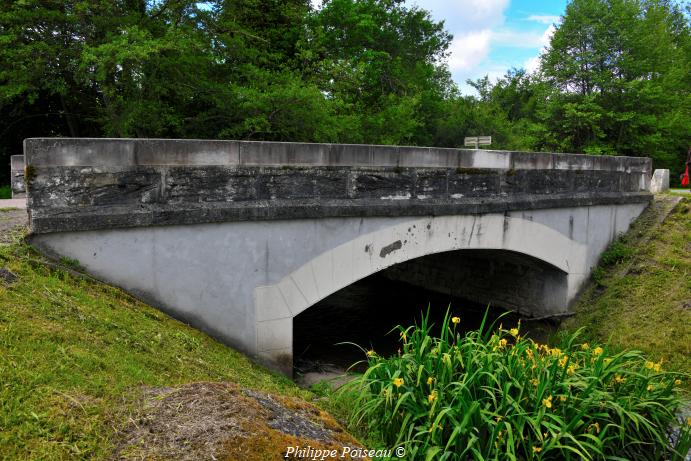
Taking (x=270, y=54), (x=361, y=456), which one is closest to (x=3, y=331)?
(x=361, y=456)

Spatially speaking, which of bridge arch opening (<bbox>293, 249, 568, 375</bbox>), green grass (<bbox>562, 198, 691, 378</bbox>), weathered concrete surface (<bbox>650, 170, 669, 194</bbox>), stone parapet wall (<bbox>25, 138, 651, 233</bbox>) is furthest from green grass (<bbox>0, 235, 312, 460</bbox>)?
weathered concrete surface (<bbox>650, 170, 669, 194</bbox>)

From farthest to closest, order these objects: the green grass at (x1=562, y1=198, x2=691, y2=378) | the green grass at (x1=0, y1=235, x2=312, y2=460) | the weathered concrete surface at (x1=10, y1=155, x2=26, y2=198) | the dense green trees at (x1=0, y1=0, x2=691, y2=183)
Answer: the dense green trees at (x1=0, y1=0, x2=691, y2=183) < the green grass at (x1=562, y1=198, x2=691, y2=378) < the weathered concrete surface at (x1=10, y1=155, x2=26, y2=198) < the green grass at (x1=0, y1=235, x2=312, y2=460)

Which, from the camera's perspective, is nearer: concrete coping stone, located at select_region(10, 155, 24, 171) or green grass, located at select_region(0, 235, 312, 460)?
green grass, located at select_region(0, 235, 312, 460)

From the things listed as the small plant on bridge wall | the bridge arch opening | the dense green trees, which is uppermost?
the dense green trees

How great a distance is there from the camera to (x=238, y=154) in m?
5.61

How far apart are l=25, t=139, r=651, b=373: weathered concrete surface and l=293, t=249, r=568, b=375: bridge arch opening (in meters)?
1.56

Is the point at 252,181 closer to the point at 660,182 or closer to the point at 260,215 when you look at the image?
the point at 260,215

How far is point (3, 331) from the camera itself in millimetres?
3047

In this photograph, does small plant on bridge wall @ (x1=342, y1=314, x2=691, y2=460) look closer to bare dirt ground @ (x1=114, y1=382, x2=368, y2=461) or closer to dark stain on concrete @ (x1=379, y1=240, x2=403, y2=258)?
bare dirt ground @ (x1=114, y1=382, x2=368, y2=461)

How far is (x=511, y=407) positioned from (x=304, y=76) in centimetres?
1080

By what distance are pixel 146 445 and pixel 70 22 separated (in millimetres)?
9008

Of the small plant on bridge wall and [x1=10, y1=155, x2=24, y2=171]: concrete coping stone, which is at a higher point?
[x1=10, y1=155, x2=24, y2=171]: concrete coping stone

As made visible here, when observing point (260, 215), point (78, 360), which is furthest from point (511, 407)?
point (260, 215)

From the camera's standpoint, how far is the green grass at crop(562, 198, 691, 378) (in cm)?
768
